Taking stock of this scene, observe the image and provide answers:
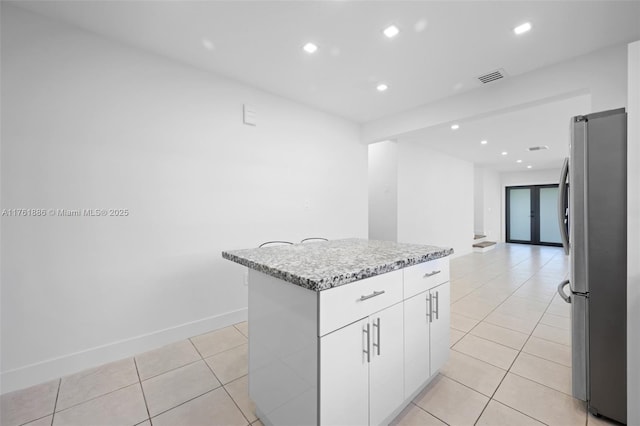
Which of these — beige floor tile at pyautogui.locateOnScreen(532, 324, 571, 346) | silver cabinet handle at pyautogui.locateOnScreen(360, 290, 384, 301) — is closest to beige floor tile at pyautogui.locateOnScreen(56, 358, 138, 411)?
silver cabinet handle at pyautogui.locateOnScreen(360, 290, 384, 301)

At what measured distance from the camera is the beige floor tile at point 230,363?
1935 mm

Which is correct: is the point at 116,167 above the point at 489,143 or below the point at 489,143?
below

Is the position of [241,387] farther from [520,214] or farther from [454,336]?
[520,214]

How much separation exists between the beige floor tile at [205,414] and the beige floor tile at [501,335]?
7.40 ft

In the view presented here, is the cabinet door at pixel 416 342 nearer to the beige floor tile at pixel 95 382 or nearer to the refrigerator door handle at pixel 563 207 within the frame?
the refrigerator door handle at pixel 563 207

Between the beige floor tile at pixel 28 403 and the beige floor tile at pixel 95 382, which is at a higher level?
the beige floor tile at pixel 95 382

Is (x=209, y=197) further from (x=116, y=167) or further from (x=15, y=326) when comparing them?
(x=15, y=326)

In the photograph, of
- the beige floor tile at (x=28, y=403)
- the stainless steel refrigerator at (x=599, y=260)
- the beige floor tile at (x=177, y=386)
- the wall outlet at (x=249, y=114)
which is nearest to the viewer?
the stainless steel refrigerator at (x=599, y=260)

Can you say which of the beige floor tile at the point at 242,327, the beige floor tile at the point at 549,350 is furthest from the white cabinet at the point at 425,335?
the beige floor tile at the point at 242,327

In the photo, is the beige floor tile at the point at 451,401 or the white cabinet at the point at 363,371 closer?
the white cabinet at the point at 363,371

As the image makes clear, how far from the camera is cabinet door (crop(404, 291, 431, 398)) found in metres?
1.51

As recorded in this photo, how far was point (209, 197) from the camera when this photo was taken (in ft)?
8.79

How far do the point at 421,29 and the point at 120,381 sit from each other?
350 centimetres

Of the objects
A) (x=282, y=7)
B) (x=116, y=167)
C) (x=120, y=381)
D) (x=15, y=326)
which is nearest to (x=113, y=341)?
(x=120, y=381)
